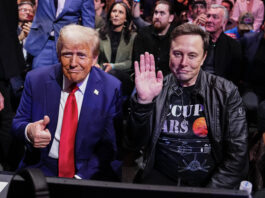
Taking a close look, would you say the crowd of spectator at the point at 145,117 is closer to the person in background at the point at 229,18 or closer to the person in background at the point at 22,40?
the person in background at the point at 22,40

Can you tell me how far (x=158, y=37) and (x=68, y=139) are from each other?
2057mm

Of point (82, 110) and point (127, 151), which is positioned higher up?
point (82, 110)

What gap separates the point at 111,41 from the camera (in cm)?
374

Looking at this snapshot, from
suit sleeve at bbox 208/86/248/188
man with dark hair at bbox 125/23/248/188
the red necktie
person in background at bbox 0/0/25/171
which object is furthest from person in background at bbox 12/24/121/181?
suit sleeve at bbox 208/86/248/188

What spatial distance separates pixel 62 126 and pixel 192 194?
116 cm

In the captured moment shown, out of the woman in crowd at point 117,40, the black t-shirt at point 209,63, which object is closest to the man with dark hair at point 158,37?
the woman in crowd at point 117,40

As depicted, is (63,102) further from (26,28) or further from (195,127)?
(26,28)

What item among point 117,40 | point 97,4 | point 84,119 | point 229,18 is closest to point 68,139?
point 84,119

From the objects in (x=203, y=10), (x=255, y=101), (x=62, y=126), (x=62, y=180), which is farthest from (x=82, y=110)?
(x=203, y=10)

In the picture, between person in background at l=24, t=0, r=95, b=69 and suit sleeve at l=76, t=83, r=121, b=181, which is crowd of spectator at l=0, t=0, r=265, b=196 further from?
person in background at l=24, t=0, r=95, b=69

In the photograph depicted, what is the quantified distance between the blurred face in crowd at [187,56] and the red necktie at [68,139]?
62cm

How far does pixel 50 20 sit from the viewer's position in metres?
3.30

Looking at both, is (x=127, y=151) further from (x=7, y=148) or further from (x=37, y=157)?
(x=37, y=157)

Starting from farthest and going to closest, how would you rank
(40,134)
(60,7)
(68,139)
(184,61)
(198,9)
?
1. (198,9)
2. (60,7)
3. (184,61)
4. (68,139)
5. (40,134)
